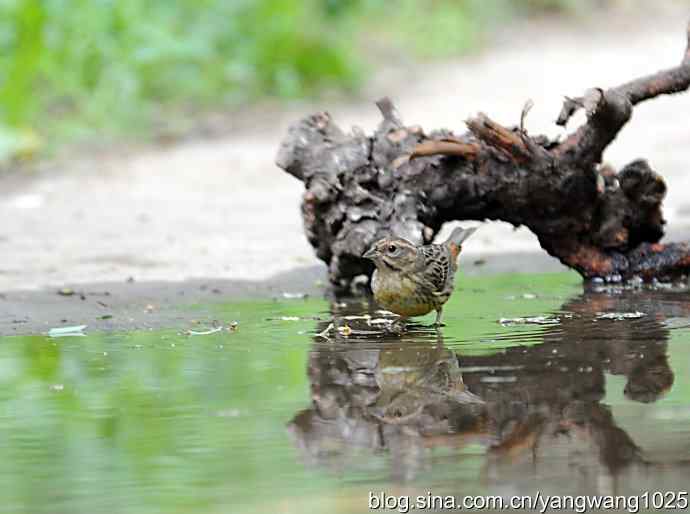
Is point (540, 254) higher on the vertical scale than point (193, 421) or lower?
higher

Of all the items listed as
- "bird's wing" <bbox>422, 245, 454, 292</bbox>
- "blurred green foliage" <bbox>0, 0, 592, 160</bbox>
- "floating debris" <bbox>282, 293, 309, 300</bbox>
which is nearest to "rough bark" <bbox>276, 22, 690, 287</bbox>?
"floating debris" <bbox>282, 293, 309, 300</bbox>

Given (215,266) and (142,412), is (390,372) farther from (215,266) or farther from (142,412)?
(215,266)

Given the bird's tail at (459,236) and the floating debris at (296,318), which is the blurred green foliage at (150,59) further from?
the floating debris at (296,318)

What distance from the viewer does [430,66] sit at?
62.8 ft

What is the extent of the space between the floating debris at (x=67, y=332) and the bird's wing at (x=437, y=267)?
1.68 metres

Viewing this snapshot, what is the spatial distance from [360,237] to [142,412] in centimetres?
283

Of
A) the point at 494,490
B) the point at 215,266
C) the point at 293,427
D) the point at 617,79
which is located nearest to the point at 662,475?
the point at 494,490

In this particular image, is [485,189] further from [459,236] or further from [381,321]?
[381,321]

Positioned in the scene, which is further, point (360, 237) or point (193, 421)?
point (360, 237)

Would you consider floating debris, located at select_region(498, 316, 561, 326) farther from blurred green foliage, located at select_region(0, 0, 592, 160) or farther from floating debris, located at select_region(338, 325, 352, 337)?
blurred green foliage, located at select_region(0, 0, 592, 160)

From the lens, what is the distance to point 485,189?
7.57 meters

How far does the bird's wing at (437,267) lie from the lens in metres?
6.65

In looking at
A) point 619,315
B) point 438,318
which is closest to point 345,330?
point 438,318

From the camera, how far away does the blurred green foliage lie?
1342 cm
